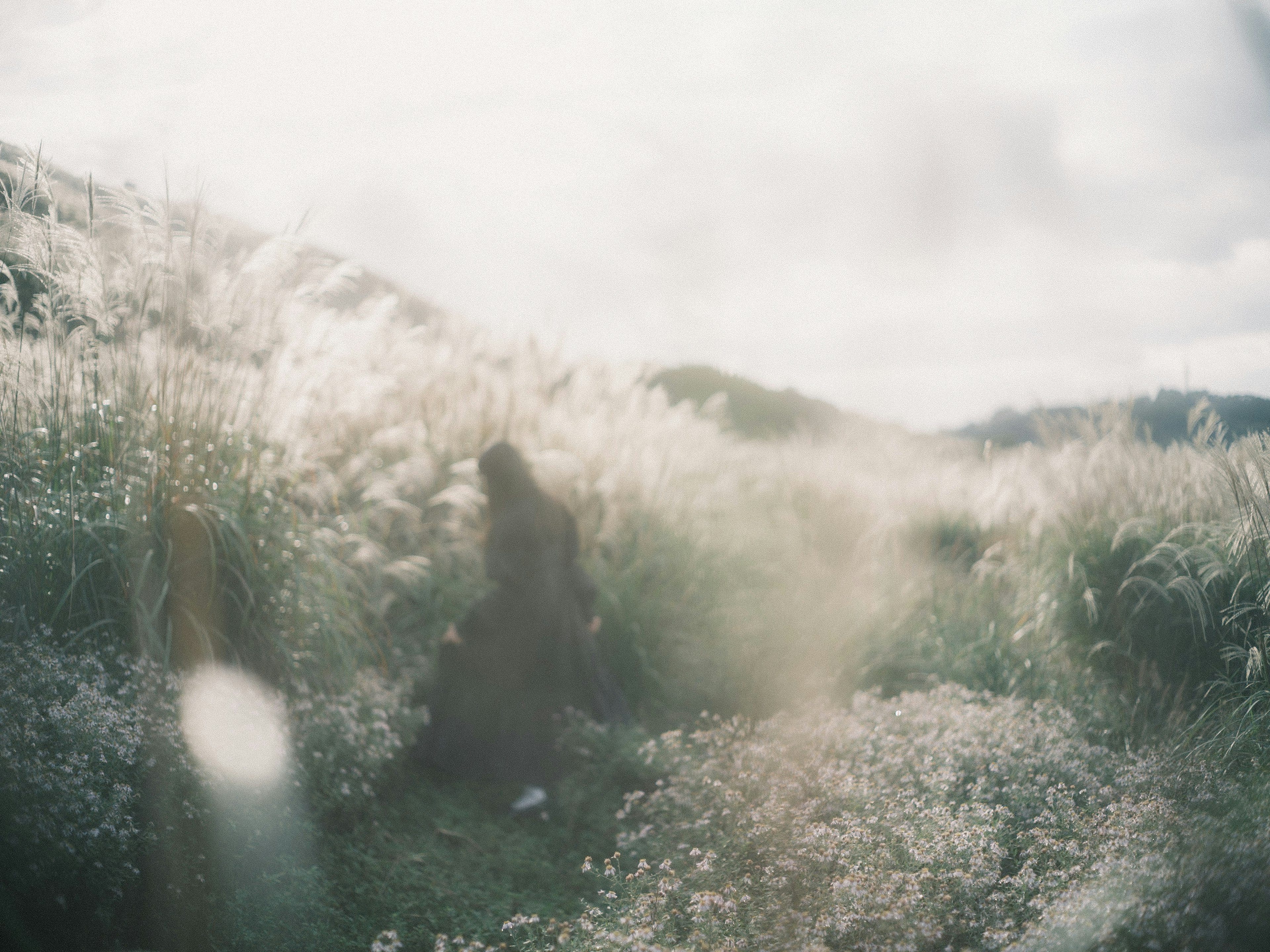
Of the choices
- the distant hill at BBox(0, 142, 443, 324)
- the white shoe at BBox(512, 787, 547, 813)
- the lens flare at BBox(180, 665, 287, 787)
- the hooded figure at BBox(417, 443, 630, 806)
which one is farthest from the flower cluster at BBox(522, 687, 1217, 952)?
the distant hill at BBox(0, 142, 443, 324)

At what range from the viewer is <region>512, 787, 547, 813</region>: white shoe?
331cm

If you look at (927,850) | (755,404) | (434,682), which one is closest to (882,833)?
(927,850)

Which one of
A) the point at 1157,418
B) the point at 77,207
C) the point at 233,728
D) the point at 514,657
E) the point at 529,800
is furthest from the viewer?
the point at 1157,418

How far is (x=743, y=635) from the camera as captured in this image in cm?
454

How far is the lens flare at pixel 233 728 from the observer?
2461 millimetres

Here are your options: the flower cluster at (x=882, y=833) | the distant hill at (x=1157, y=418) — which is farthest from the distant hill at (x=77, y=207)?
the distant hill at (x=1157, y=418)

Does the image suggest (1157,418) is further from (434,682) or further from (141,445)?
(141,445)

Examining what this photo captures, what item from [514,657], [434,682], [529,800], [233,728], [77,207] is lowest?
[529,800]

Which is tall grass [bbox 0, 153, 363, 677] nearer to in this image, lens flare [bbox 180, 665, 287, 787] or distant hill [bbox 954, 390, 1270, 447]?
lens flare [bbox 180, 665, 287, 787]

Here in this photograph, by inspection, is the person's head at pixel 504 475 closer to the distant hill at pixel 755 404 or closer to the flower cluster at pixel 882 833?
the flower cluster at pixel 882 833

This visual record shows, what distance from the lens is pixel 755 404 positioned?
57.9 feet

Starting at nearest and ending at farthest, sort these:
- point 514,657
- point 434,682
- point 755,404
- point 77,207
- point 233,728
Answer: point 233,728 < point 77,207 < point 514,657 < point 434,682 < point 755,404

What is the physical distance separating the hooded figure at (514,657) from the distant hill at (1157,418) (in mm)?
2901

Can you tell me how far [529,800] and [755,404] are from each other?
14954 millimetres
